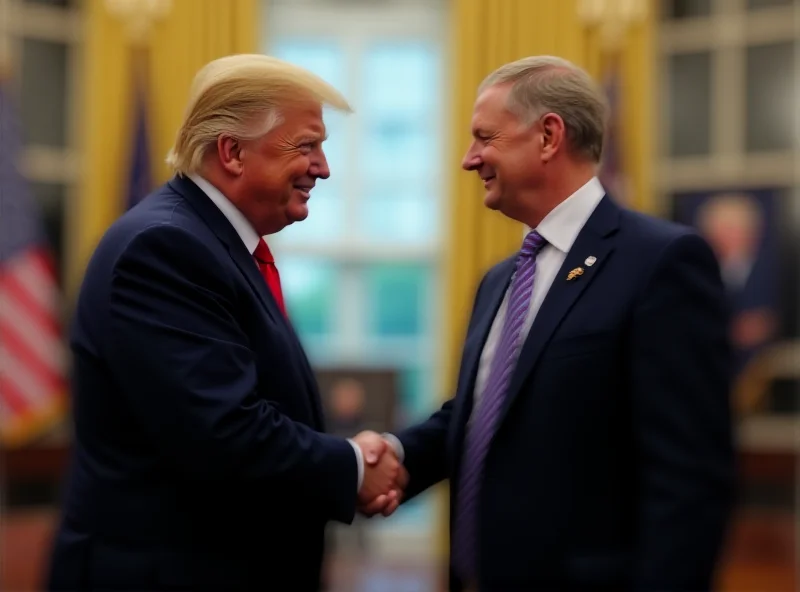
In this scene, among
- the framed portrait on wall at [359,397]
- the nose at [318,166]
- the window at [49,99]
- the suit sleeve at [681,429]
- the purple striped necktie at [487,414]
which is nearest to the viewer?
the suit sleeve at [681,429]

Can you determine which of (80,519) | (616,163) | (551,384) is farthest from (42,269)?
(551,384)

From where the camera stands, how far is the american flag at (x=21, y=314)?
21.6 feet

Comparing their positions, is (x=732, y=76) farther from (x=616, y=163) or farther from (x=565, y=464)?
(x=565, y=464)

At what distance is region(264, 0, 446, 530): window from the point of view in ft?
24.0

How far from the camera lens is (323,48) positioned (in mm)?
7410

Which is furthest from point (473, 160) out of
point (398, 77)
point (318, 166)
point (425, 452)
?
point (398, 77)

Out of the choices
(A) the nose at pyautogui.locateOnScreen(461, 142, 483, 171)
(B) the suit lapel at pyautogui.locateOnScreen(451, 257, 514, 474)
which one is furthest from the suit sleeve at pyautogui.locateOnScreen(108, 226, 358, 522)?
(A) the nose at pyautogui.locateOnScreen(461, 142, 483, 171)

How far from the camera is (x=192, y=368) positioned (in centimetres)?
187

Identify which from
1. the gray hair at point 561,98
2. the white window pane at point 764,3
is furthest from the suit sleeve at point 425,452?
the white window pane at point 764,3

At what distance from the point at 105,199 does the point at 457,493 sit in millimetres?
5406

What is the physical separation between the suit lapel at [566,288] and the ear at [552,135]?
0.50ft

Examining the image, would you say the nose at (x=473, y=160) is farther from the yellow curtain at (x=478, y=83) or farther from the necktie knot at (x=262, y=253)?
the yellow curtain at (x=478, y=83)

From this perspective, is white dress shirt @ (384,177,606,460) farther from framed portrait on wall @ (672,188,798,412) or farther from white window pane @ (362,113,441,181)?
white window pane @ (362,113,441,181)

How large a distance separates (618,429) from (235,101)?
3.24 feet
